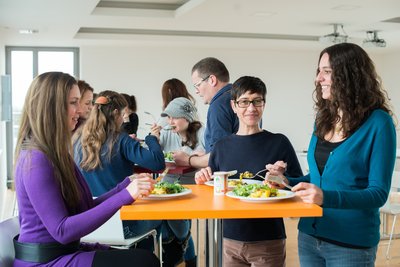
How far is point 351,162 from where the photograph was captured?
1846 mm

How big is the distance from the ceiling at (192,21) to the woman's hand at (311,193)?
14.5 ft

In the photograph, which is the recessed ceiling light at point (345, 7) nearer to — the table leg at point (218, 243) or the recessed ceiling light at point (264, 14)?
the recessed ceiling light at point (264, 14)

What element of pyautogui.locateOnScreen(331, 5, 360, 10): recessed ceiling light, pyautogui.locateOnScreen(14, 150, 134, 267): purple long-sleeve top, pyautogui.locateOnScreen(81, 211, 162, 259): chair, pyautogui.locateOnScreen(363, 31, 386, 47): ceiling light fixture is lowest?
pyautogui.locateOnScreen(81, 211, 162, 259): chair

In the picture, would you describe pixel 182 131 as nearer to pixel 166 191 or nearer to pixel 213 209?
pixel 166 191

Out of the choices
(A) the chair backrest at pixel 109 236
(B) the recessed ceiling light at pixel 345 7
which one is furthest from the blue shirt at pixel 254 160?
(B) the recessed ceiling light at pixel 345 7

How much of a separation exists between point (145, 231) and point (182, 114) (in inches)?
47.3

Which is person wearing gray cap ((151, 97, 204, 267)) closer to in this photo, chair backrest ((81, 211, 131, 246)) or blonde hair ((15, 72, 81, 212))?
chair backrest ((81, 211, 131, 246))

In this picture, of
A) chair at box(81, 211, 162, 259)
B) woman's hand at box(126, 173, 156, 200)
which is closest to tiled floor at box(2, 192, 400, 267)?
chair at box(81, 211, 162, 259)

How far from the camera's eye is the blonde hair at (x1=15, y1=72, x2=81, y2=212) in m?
1.89

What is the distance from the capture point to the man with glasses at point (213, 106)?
Result: 3074 millimetres

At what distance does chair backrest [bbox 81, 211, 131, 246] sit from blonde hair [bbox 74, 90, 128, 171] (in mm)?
381

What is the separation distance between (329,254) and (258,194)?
0.33 meters

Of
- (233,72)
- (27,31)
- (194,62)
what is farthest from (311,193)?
(233,72)

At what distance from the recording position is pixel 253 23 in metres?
7.46
